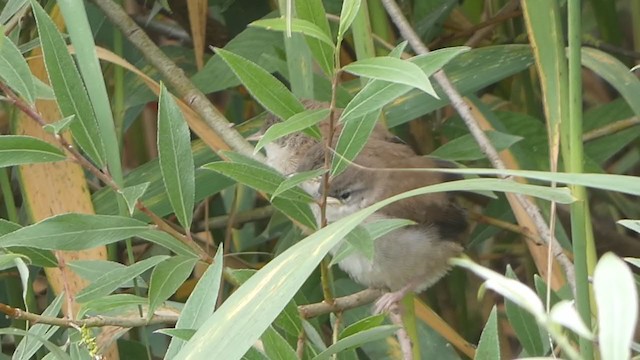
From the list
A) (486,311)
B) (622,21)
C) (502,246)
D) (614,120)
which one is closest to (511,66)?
(614,120)

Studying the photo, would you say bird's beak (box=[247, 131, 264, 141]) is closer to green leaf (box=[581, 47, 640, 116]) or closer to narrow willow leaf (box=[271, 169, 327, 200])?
green leaf (box=[581, 47, 640, 116])

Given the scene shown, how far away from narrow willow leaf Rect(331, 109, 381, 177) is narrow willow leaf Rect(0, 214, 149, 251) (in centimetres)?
23

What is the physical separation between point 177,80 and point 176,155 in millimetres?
568

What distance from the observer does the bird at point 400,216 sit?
6.16 ft

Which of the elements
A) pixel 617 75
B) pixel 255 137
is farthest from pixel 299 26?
pixel 255 137

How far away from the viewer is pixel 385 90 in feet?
3.62

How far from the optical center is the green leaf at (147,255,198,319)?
1205mm

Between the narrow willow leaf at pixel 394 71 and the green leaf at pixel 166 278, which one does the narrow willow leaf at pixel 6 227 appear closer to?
the green leaf at pixel 166 278

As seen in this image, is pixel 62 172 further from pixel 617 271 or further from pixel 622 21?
pixel 622 21

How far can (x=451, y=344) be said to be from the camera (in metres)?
1.86

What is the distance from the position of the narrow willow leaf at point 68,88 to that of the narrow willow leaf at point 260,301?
15.7 inches

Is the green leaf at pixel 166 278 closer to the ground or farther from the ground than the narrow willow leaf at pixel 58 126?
closer to the ground

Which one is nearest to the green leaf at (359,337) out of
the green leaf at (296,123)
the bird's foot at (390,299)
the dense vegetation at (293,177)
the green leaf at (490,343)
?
the dense vegetation at (293,177)

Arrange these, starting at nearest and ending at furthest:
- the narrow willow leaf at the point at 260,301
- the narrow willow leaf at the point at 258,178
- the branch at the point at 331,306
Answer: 1. the narrow willow leaf at the point at 260,301
2. the narrow willow leaf at the point at 258,178
3. the branch at the point at 331,306
